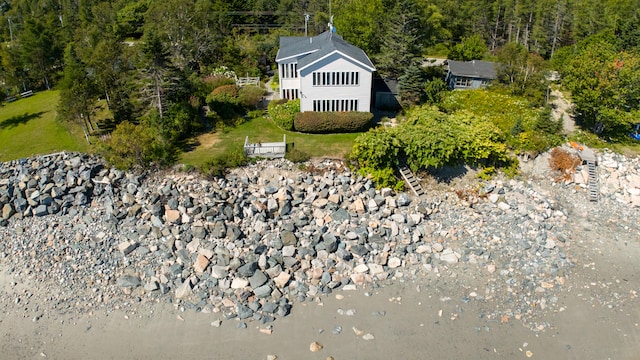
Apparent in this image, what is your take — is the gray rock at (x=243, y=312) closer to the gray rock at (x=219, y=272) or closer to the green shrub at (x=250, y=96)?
the gray rock at (x=219, y=272)

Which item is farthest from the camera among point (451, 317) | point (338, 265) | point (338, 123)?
point (338, 123)

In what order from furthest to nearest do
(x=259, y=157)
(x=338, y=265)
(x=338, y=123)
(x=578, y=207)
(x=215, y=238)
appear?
1. (x=338, y=123)
2. (x=259, y=157)
3. (x=578, y=207)
4. (x=215, y=238)
5. (x=338, y=265)

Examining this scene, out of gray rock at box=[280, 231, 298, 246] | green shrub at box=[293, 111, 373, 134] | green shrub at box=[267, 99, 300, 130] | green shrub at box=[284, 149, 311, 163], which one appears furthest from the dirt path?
gray rock at box=[280, 231, 298, 246]

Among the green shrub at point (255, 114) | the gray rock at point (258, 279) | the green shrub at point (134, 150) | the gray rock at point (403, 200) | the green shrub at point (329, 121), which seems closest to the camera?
the gray rock at point (258, 279)

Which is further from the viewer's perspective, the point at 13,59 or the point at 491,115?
the point at 13,59

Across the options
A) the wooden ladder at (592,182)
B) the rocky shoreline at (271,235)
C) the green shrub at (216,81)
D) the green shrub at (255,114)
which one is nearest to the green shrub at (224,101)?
the green shrub at (255,114)

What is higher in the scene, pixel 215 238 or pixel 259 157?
pixel 259 157

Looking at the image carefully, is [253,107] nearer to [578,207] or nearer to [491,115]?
[491,115]

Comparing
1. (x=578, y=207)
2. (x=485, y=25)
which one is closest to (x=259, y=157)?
(x=578, y=207)
